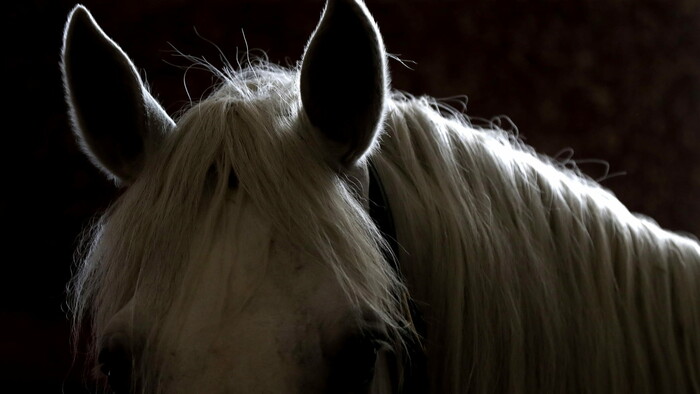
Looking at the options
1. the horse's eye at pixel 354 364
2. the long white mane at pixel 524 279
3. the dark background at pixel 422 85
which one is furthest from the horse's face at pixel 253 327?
the dark background at pixel 422 85

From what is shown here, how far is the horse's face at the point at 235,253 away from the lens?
396 millimetres

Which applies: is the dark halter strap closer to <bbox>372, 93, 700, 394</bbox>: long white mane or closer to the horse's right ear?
<bbox>372, 93, 700, 394</bbox>: long white mane

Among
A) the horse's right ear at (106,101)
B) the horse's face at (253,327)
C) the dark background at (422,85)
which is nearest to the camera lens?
the horse's face at (253,327)

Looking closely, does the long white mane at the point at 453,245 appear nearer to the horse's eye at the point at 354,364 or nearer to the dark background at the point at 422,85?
the horse's eye at the point at 354,364

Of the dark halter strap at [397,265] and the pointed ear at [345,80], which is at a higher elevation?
the pointed ear at [345,80]

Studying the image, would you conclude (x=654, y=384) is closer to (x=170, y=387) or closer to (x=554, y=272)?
(x=554, y=272)

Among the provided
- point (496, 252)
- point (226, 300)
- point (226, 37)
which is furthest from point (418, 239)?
point (226, 37)

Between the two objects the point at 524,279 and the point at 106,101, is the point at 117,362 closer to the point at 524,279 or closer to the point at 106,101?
the point at 106,101

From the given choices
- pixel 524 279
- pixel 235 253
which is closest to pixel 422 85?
pixel 524 279

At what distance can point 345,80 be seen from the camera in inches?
18.9

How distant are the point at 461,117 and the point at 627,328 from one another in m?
0.30

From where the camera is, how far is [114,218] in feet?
1.64

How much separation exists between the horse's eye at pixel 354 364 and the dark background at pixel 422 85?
1.10 m

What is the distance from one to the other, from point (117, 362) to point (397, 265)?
23 cm
